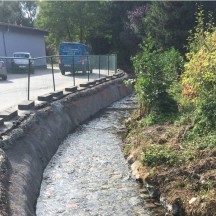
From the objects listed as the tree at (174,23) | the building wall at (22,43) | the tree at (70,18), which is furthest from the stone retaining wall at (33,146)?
the tree at (70,18)

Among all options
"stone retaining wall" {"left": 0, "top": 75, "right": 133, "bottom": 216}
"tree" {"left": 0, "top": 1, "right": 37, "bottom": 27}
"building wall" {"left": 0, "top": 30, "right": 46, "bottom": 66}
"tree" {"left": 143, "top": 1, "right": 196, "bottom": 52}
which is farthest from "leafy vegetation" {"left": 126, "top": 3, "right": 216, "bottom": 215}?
"tree" {"left": 0, "top": 1, "right": 37, "bottom": 27}

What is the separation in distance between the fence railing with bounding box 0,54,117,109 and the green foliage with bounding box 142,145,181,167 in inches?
240

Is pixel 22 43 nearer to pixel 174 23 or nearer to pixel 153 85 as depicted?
pixel 174 23

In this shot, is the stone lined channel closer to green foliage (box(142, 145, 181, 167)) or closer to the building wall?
green foliage (box(142, 145, 181, 167))

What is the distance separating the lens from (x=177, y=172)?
755 cm

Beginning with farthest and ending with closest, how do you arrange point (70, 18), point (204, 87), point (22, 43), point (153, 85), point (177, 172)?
1. point (70, 18)
2. point (22, 43)
3. point (153, 85)
4. point (204, 87)
5. point (177, 172)

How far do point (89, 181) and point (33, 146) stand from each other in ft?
6.09

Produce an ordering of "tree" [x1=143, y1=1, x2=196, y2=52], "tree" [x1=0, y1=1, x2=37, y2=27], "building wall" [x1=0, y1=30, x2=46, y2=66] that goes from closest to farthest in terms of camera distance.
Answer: "tree" [x1=143, y1=1, x2=196, y2=52]
"building wall" [x1=0, y1=30, x2=46, y2=66]
"tree" [x1=0, y1=1, x2=37, y2=27]

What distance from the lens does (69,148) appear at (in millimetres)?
11305

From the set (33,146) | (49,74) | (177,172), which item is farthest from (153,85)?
(49,74)

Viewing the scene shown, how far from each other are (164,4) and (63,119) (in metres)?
15.4

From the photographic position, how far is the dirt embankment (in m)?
6.54

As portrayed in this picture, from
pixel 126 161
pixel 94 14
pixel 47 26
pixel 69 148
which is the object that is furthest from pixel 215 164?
pixel 47 26

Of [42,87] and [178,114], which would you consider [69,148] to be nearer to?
[178,114]
